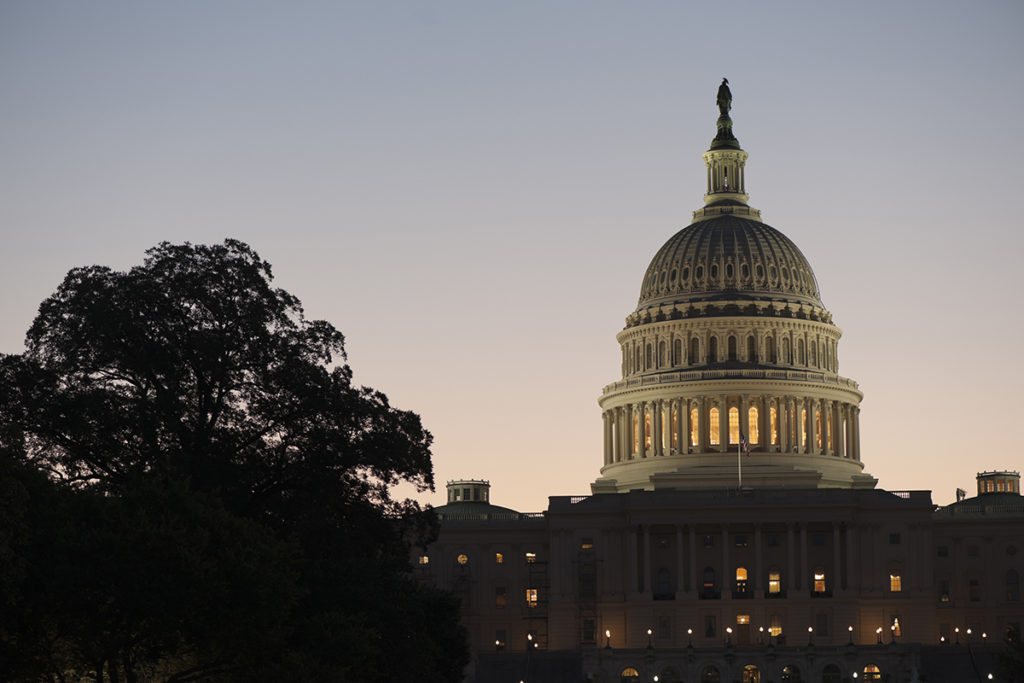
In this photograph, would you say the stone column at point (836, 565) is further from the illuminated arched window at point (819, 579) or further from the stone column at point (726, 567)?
the stone column at point (726, 567)

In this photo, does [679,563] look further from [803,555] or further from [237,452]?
[237,452]

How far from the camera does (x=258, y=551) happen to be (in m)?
76.8

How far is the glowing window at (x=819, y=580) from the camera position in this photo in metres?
192

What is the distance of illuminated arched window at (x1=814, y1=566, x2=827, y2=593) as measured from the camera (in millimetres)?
192375

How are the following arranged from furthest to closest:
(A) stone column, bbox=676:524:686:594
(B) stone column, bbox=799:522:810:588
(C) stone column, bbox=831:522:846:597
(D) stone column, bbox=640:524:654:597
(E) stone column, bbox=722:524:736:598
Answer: (D) stone column, bbox=640:524:654:597 < (E) stone column, bbox=722:524:736:598 < (A) stone column, bbox=676:524:686:594 < (B) stone column, bbox=799:522:810:588 < (C) stone column, bbox=831:522:846:597

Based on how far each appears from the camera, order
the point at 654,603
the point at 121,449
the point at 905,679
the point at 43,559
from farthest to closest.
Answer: the point at 654,603, the point at 905,679, the point at 121,449, the point at 43,559

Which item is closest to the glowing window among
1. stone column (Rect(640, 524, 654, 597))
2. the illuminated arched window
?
the illuminated arched window

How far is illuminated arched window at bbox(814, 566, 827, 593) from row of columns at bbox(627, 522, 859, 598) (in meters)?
0.31

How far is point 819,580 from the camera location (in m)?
193

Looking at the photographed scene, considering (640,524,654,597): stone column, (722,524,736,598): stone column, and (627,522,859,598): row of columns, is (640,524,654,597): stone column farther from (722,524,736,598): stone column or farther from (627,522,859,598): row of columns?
(722,524,736,598): stone column

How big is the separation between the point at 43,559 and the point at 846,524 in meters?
129

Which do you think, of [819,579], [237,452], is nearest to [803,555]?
[819,579]

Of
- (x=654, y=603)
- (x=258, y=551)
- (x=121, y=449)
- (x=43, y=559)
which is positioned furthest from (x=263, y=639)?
(x=654, y=603)

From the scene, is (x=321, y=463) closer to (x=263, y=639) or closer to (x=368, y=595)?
(x=368, y=595)
